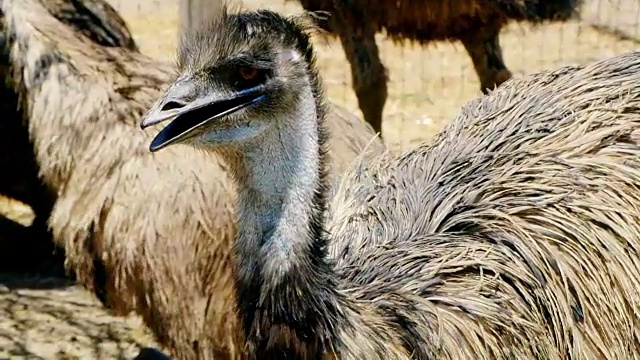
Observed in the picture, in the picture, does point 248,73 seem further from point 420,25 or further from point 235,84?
point 420,25

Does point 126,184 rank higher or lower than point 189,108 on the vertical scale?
lower

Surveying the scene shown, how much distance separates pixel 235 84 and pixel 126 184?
1326 millimetres

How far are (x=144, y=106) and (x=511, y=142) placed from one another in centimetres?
133

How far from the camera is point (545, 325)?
237 cm

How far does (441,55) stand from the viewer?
23.3 ft

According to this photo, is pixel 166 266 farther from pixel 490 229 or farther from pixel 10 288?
pixel 10 288

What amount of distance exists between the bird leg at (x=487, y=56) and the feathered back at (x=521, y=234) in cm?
254

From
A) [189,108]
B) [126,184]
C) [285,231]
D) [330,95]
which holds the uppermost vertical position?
[189,108]

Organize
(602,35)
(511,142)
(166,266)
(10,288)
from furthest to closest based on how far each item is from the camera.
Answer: (602,35)
(10,288)
(166,266)
(511,142)

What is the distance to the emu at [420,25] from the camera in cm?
512

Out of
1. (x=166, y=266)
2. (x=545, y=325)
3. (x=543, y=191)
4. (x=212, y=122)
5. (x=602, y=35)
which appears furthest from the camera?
(x=602, y=35)

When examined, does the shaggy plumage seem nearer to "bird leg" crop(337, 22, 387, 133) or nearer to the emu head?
"bird leg" crop(337, 22, 387, 133)

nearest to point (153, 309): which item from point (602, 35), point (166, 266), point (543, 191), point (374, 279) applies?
point (166, 266)

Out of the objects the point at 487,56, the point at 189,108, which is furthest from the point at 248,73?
the point at 487,56
